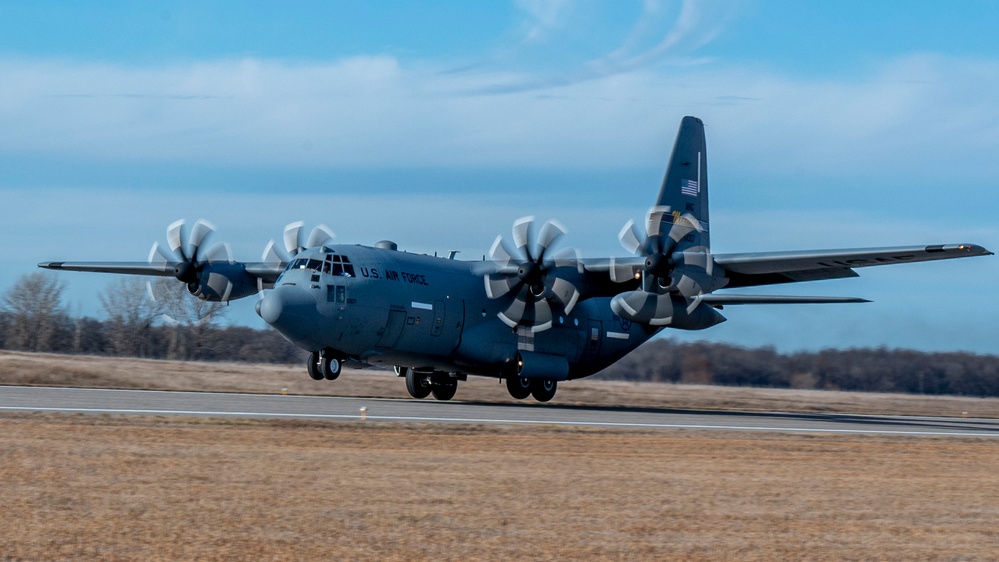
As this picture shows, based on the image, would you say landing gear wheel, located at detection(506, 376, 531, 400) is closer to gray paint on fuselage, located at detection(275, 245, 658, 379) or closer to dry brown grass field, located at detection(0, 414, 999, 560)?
gray paint on fuselage, located at detection(275, 245, 658, 379)

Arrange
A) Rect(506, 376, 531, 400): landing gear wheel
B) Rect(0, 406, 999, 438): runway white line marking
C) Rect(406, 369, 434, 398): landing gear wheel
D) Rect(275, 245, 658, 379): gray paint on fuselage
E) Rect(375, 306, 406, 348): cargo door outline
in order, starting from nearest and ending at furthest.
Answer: Rect(0, 406, 999, 438): runway white line marking → Rect(275, 245, 658, 379): gray paint on fuselage → Rect(375, 306, 406, 348): cargo door outline → Rect(506, 376, 531, 400): landing gear wheel → Rect(406, 369, 434, 398): landing gear wheel

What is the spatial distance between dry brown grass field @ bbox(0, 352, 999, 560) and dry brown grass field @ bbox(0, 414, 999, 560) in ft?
0.12

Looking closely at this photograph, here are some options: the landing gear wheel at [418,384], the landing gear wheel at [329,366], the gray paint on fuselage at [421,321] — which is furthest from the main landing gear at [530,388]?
the landing gear wheel at [329,366]

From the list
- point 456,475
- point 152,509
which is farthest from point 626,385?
point 152,509

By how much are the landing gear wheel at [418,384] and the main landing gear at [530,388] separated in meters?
2.40

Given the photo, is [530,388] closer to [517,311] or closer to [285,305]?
[517,311]

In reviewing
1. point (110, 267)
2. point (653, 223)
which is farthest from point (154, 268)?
point (653, 223)

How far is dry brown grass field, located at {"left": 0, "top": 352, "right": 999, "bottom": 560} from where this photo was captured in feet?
30.8

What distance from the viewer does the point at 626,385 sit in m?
41.3

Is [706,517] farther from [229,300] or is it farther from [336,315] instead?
[229,300]

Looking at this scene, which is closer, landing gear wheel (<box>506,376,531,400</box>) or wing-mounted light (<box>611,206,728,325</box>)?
wing-mounted light (<box>611,206,728,325</box>)

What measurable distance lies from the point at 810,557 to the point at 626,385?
3211cm

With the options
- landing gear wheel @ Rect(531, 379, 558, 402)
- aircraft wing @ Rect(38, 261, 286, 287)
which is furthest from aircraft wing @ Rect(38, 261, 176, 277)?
landing gear wheel @ Rect(531, 379, 558, 402)

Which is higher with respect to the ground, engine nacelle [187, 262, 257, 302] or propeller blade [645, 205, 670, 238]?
propeller blade [645, 205, 670, 238]
